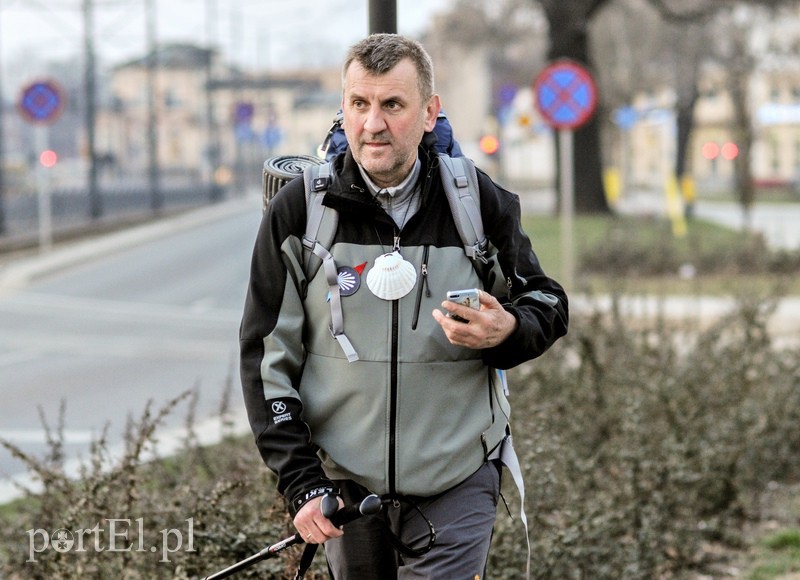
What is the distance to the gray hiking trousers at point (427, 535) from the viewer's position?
3217mm

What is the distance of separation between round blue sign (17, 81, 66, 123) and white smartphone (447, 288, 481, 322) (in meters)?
24.1

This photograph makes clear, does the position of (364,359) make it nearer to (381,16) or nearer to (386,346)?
(386,346)

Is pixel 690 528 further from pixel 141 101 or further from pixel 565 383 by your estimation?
pixel 141 101

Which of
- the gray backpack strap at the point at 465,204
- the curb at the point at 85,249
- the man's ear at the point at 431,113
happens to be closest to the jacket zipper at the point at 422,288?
the gray backpack strap at the point at 465,204

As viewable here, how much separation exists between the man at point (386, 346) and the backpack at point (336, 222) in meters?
0.02

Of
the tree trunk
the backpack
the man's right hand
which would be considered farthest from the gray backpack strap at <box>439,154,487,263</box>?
the tree trunk

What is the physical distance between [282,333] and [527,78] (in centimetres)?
A: 5923

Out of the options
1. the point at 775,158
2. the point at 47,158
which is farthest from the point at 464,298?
the point at 775,158

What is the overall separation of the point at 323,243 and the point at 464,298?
0.38 meters

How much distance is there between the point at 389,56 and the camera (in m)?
3.13

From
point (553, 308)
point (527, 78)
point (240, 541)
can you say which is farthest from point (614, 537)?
point (527, 78)

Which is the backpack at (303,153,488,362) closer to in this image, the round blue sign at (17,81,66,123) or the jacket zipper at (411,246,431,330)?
the jacket zipper at (411,246,431,330)

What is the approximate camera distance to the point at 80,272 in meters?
25.5

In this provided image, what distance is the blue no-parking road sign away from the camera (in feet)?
53.6
